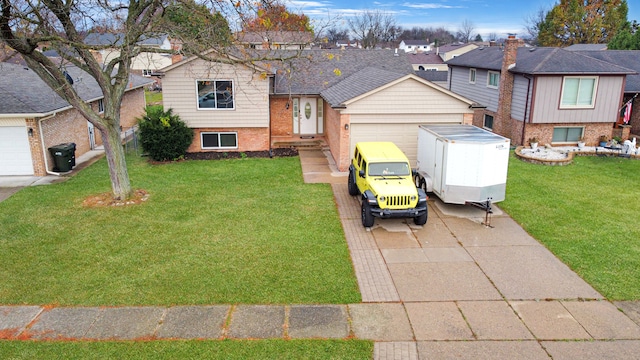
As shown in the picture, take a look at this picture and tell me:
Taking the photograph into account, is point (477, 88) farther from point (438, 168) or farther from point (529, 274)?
point (529, 274)

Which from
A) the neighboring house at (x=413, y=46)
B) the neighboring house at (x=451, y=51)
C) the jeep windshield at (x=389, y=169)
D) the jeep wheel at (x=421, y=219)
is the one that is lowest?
the jeep wheel at (x=421, y=219)

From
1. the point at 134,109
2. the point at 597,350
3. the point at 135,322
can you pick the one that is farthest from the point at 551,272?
the point at 134,109

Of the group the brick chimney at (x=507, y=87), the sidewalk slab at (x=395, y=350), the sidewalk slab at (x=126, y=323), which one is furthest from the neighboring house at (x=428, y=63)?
the sidewalk slab at (x=126, y=323)

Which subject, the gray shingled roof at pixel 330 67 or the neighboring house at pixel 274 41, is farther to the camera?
the gray shingled roof at pixel 330 67

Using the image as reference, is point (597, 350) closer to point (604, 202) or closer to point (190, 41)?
point (604, 202)

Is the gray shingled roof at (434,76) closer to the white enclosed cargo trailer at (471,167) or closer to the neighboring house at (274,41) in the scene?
the neighboring house at (274,41)

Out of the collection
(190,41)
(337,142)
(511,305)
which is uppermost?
(190,41)
